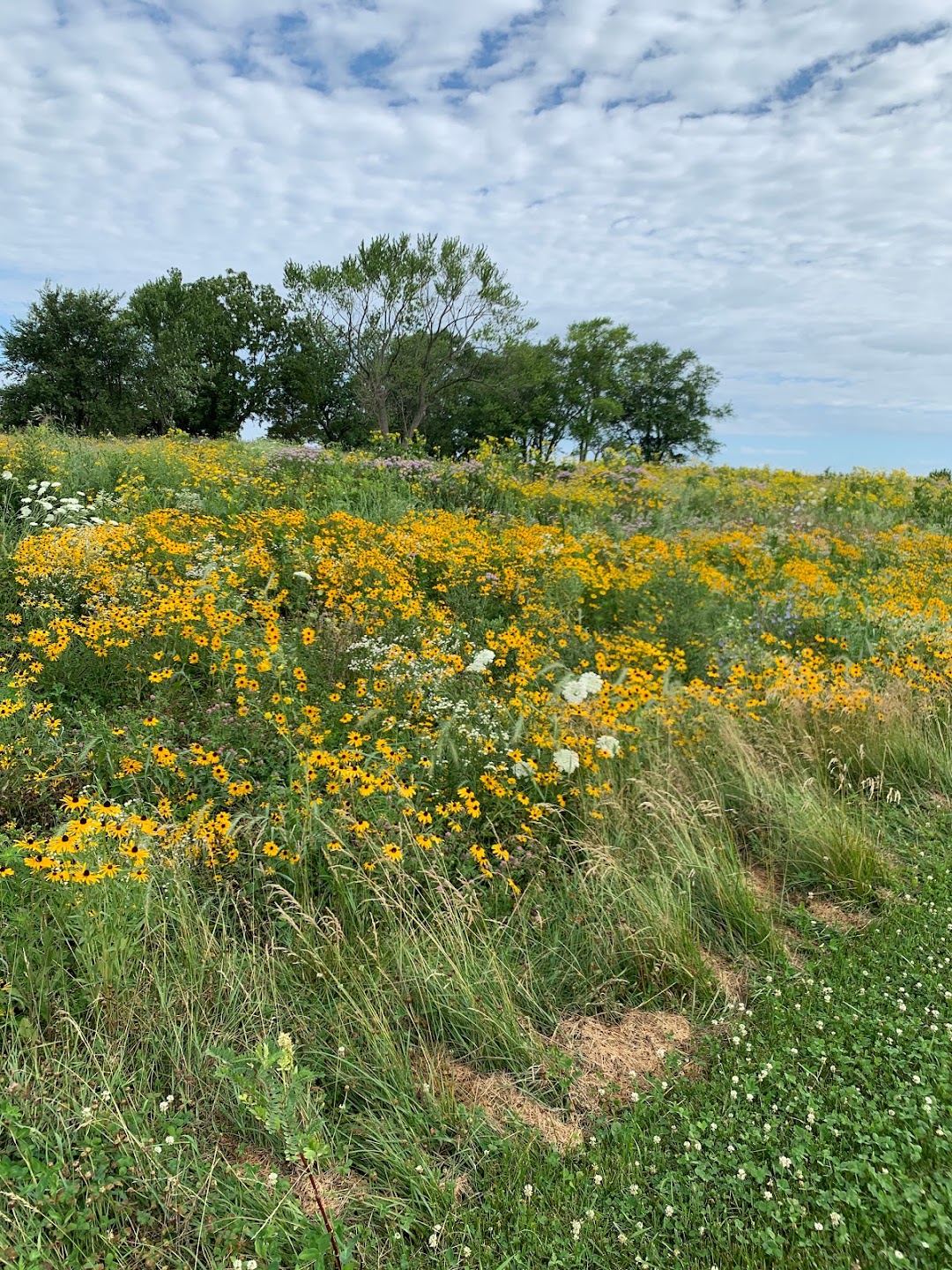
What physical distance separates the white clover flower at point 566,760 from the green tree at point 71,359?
30.9 meters

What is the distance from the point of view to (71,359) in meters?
30.2

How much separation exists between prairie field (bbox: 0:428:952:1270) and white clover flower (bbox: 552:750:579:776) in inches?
2.2

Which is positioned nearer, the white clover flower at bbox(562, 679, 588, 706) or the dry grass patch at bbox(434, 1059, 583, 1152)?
the dry grass patch at bbox(434, 1059, 583, 1152)

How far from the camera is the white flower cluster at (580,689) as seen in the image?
4.02m

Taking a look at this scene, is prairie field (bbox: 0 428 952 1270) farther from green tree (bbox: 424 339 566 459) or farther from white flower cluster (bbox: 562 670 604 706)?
green tree (bbox: 424 339 566 459)

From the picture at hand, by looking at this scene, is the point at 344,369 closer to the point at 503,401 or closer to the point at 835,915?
the point at 503,401

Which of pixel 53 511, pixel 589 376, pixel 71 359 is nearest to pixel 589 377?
pixel 589 376

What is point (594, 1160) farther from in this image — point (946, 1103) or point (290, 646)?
point (290, 646)

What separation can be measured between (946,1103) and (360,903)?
1.97 meters

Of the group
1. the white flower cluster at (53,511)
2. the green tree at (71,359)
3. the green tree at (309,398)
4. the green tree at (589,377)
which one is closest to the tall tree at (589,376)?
the green tree at (589,377)

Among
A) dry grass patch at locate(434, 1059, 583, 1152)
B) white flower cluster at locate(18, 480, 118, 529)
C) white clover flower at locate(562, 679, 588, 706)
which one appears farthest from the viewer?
white flower cluster at locate(18, 480, 118, 529)

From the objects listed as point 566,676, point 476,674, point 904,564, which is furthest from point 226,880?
point 904,564

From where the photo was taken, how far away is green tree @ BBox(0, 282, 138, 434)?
29.4 metres

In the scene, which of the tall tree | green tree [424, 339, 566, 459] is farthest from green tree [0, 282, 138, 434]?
the tall tree
